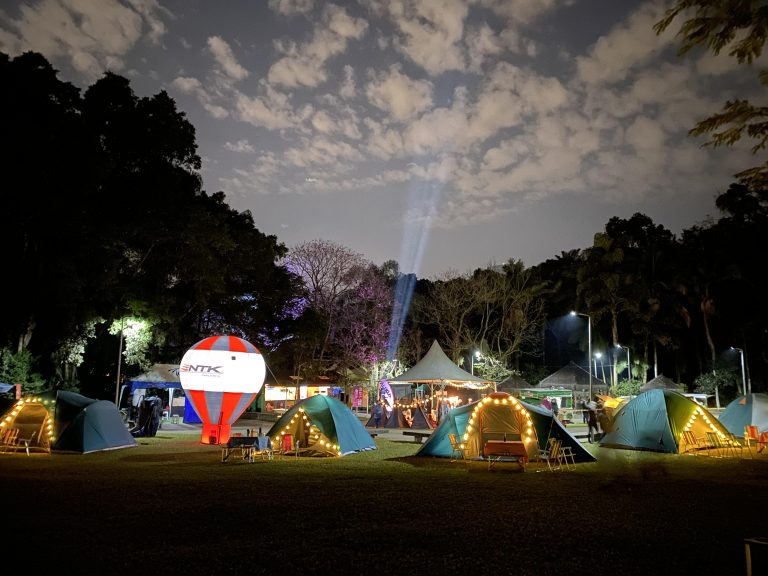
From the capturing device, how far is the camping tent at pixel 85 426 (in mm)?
17250

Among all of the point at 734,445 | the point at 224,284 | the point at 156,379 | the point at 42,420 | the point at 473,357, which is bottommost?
the point at 734,445

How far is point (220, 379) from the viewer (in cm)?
1934

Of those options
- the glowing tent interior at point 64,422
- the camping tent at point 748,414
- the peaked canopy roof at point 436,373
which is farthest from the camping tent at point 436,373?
the glowing tent interior at point 64,422

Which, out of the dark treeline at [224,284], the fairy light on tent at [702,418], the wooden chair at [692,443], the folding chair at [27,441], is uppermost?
the dark treeline at [224,284]

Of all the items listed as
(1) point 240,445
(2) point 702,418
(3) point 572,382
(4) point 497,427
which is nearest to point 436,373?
(4) point 497,427

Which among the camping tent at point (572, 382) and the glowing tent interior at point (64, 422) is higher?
the camping tent at point (572, 382)

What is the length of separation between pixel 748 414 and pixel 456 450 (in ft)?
42.5

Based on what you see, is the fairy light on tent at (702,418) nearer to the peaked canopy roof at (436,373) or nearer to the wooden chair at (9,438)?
the peaked canopy roof at (436,373)

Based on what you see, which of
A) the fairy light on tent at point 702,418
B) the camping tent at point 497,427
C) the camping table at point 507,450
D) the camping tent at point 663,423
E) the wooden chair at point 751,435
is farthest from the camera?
the wooden chair at point 751,435

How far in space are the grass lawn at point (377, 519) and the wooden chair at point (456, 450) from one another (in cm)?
157

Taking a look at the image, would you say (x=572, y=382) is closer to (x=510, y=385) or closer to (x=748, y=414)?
(x=510, y=385)

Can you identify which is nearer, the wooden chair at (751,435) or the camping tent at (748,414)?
the wooden chair at (751,435)

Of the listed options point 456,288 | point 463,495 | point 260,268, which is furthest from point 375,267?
point 463,495

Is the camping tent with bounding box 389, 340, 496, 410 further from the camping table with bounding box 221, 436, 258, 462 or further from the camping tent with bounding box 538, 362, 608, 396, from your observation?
the camping tent with bounding box 538, 362, 608, 396
